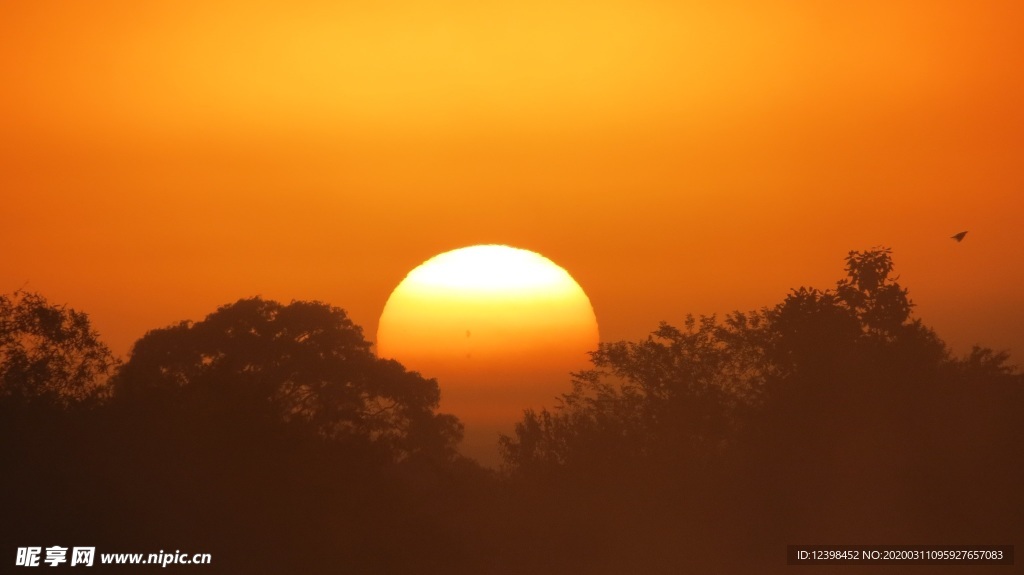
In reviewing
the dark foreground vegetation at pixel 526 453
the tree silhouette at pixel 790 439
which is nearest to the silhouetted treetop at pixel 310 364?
the dark foreground vegetation at pixel 526 453

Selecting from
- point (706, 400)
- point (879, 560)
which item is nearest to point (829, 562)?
point (879, 560)

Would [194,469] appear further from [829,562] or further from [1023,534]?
[1023,534]

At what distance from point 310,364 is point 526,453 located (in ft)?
34.2

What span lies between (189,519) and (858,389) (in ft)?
72.8

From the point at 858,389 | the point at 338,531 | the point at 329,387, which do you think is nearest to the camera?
the point at 338,531

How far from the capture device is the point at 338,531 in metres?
33.5

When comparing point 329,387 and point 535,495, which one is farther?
point 329,387

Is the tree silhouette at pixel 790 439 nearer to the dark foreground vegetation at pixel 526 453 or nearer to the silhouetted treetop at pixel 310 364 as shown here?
the dark foreground vegetation at pixel 526 453

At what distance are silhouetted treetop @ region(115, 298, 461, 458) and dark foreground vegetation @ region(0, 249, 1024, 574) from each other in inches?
3.9

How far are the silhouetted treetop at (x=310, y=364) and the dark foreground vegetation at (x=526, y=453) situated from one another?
3.9 inches

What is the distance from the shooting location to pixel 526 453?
160 feet

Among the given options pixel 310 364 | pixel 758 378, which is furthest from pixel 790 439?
pixel 310 364

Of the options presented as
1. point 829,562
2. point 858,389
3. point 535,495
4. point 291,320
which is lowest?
point 829,562

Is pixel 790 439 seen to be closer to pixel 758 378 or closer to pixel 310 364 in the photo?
pixel 758 378
